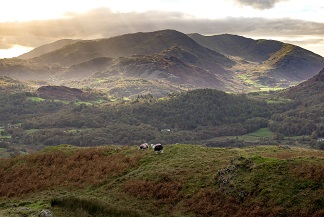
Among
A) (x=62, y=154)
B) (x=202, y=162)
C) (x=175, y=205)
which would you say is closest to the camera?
(x=175, y=205)

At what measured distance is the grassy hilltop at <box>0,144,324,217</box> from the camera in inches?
1570

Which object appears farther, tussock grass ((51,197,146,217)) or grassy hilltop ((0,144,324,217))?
tussock grass ((51,197,146,217))

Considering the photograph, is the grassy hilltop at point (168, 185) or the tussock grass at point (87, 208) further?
the tussock grass at point (87, 208)

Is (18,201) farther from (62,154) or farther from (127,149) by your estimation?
(127,149)

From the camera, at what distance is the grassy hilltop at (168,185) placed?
39.9 meters

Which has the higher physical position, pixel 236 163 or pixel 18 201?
pixel 236 163

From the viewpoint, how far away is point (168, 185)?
4853 centimetres

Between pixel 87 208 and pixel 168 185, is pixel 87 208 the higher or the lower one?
the lower one

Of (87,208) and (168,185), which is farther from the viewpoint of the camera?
(168,185)

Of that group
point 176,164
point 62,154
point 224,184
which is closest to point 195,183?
point 224,184

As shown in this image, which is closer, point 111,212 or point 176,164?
point 111,212

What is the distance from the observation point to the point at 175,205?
44.3m

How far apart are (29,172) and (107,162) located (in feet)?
50.1

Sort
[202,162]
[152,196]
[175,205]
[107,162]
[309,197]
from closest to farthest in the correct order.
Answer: [309,197]
[175,205]
[152,196]
[202,162]
[107,162]
